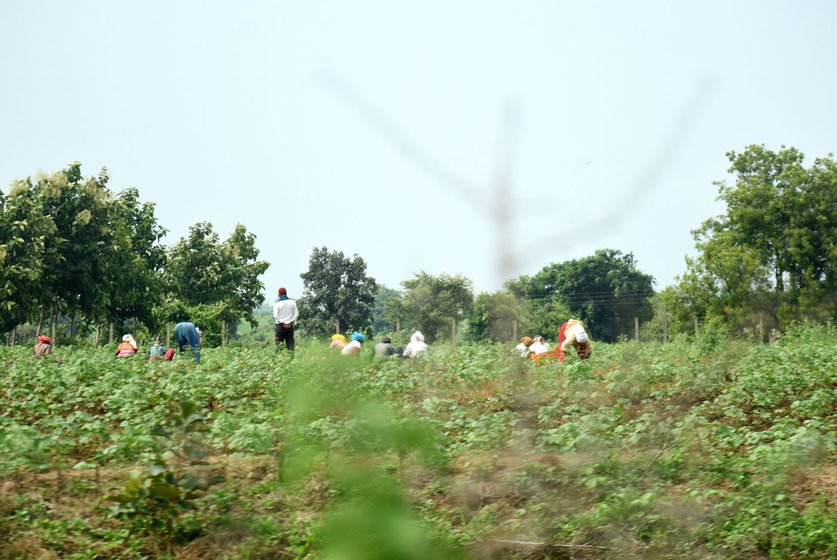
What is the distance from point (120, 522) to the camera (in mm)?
5156

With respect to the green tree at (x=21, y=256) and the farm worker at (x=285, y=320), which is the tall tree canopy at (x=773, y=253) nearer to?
the farm worker at (x=285, y=320)

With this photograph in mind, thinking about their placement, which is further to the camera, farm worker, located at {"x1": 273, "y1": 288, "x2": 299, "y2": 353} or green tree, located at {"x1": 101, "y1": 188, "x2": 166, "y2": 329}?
green tree, located at {"x1": 101, "y1": 188, "x2": 166, "y2": 329}

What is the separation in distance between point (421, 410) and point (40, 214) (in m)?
26.2

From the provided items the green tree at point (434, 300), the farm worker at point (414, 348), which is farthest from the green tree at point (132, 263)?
the green tree at point (434, 300)

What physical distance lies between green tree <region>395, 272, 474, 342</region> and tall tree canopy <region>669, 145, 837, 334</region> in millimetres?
1906

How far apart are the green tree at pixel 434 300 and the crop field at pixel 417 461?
5.7 inches

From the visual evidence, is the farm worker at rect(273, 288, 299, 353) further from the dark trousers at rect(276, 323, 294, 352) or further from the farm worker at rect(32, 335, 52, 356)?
the farm worker at rect(32, 335, 52, 356)

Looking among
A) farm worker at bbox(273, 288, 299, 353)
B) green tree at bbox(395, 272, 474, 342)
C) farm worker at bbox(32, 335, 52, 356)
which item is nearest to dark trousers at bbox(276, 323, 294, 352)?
farm worker at bbox(273, 288, 299, 353)

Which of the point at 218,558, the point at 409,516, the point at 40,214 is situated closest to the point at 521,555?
the point at 409,516

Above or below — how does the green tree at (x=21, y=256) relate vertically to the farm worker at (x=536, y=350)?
above

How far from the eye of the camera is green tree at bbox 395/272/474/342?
154 centimetres

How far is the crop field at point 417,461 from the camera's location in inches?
67.1

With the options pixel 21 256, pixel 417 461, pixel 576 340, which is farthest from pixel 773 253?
pixel 21 256

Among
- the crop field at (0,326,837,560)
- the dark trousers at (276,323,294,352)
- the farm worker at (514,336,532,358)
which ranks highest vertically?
the dark trousers at (276,323,294,352)
